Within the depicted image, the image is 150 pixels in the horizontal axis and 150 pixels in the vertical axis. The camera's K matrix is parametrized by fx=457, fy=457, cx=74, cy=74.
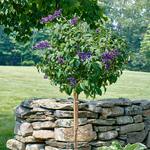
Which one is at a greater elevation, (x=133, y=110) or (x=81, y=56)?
(x=81, y=56)

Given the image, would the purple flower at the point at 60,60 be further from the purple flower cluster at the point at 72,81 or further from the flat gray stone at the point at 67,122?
the flat gray stone at the point at 67,122

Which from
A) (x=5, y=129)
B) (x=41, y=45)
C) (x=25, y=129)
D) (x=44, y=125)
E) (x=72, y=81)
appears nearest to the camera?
(x=72, y=81)

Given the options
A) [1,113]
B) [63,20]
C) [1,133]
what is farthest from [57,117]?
[1,113]

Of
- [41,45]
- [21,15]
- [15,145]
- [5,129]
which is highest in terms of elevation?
[21,15]

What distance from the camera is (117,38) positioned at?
596 centimetres

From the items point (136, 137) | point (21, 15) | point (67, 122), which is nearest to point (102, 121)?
point (67, 122)

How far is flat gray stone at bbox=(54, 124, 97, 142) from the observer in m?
6.39

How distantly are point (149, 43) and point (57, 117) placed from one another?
139 ft

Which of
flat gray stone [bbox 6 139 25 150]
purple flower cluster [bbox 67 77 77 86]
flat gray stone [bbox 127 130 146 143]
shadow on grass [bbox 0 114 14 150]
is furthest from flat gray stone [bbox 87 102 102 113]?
shadow on grass [bbox 0 114 14 150]

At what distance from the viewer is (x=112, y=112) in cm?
661

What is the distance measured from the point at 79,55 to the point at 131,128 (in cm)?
185

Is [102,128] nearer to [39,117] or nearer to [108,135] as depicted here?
[108,135]

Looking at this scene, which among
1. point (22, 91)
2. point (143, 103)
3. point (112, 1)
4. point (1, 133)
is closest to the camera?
point (143, 103)

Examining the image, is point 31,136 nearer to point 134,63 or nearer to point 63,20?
point 63,20
